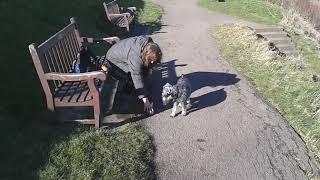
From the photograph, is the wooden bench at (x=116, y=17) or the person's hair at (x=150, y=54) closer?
the person's hair at (x=150, y=54)

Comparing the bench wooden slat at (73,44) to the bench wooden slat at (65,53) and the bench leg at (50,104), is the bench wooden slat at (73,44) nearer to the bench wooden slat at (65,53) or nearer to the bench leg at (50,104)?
the bench wooden slat at (65,53)

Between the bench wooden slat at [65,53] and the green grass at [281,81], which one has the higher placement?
the bench wooden slat at [65,53]

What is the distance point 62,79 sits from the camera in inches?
219

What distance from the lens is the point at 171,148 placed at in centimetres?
586

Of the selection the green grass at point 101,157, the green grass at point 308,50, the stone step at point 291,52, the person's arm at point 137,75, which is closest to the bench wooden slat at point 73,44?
the person's arm at point 137,75

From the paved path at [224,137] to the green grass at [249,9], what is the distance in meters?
8.29

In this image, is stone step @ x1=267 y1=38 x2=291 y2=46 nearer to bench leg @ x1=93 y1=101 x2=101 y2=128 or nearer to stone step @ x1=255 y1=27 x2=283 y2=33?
stone step @ x1=255 y1=27 x2=283 y2=33

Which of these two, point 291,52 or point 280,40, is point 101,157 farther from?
point 280,40

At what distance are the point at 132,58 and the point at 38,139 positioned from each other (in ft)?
5.85

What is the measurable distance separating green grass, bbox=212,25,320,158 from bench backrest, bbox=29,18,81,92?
358 centimetres

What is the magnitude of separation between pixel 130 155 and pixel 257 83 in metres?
4.18

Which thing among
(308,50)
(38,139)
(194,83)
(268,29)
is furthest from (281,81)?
(268,29)

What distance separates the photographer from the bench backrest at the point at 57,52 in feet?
17.9

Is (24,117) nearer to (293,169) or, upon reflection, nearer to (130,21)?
(293,169)
